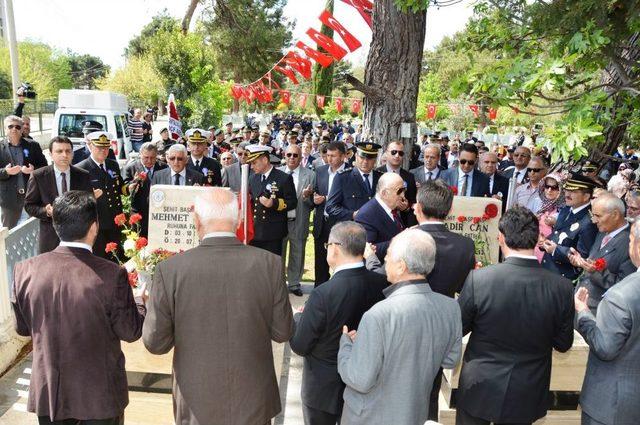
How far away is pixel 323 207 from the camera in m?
6.80

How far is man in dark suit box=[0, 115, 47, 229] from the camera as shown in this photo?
748cm

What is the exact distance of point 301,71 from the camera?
14.0m

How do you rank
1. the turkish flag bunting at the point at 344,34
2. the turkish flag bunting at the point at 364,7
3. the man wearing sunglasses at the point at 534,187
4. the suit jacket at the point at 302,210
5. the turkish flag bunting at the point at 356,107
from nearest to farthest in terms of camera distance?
the man wearing sunglasses at the point at 534,187, the suit jacket at the point at 302,210, the turkish flag bunting at the point at 364,7, the turkish flag bunting at the point at 344,34, the turkish flag bunting at the point at 356,107

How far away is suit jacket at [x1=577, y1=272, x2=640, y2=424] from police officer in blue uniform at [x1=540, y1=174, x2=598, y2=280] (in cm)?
189

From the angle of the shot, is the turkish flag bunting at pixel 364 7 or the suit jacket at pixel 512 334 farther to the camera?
the turkish flag bunting at pixel 364 7

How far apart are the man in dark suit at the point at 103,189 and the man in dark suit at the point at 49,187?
0.42 m

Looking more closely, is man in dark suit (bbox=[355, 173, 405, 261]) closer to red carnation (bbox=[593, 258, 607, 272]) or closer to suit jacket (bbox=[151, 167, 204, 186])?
red carnation (bbox=[593, 258, 607, 272])

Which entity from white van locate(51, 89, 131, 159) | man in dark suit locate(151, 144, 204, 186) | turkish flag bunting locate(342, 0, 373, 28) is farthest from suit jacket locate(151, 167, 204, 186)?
white van locate(51, 89, 131, 159)

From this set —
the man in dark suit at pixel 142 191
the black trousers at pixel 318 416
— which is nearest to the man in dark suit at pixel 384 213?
the black trousers at pixel 318 416

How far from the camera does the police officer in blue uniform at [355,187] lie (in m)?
6.09

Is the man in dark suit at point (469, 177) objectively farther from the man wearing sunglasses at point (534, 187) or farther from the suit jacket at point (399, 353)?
the suit jacket at point (399, 353)

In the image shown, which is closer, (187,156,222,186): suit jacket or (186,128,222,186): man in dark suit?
(187,156,222,186): suit jacket

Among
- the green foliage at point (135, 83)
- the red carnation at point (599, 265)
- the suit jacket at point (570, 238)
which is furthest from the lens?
the green foliage at point (135, 83)

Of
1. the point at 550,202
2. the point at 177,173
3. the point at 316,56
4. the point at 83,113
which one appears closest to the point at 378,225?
the point at 550,202
